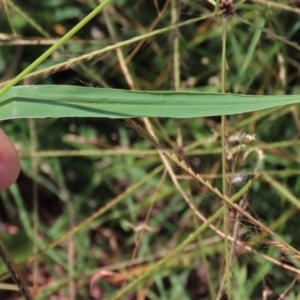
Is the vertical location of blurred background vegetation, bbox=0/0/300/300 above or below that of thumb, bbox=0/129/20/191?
below

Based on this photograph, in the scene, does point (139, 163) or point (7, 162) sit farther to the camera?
point (139, 163)

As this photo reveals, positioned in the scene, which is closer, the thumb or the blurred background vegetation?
the thumb

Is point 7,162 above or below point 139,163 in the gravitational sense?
above

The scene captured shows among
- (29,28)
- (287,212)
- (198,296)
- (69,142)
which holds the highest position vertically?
(29,28)

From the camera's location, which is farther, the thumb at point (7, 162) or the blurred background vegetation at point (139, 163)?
the blurred background vegetation at point (139, 163)

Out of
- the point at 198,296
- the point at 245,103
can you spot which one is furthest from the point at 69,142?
the point at 245,103

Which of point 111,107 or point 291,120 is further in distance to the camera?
point 291,120

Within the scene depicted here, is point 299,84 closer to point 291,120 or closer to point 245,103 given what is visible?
point 291,120

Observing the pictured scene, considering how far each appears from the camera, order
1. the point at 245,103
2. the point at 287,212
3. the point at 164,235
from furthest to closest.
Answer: the point at 164,235 → the point at 287,212 → the point at 245,103
